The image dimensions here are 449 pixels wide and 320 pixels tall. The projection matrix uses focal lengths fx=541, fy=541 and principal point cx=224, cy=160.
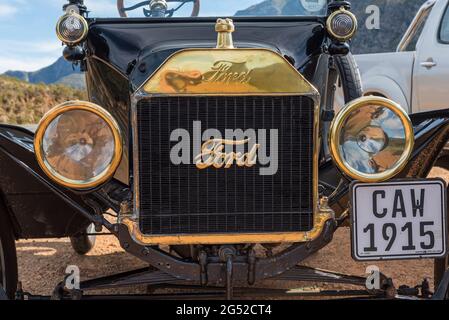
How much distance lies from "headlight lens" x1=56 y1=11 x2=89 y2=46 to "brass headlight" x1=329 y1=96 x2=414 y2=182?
1.42 meters

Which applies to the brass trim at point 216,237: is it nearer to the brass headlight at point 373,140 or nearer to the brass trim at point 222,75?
the brass headlight at point 373,140

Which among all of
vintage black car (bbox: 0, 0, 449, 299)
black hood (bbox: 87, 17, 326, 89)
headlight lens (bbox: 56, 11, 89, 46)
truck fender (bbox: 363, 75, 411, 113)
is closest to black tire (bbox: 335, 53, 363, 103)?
black hood (bbox: 87, 17, 326, 89)

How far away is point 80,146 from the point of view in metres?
2.06

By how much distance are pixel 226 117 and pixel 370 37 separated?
22.4 metres

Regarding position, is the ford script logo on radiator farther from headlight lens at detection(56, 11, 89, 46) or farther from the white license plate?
headlight lens at detection(56, 11, 89, 46)

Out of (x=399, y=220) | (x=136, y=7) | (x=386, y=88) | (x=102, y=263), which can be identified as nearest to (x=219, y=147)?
(x=399, y=220)

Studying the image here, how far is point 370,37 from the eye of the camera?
75.4ft

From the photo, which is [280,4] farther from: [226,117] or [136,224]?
[136,224]

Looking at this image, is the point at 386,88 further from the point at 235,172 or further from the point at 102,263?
the point at 235,172

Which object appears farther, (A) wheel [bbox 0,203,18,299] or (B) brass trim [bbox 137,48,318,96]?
(A) wheel [bbox 0,203,18,299]

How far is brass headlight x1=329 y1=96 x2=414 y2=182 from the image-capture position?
Result: 2.10m

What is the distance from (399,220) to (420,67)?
3914mm

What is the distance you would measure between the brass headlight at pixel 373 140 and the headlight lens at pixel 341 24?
834mm
